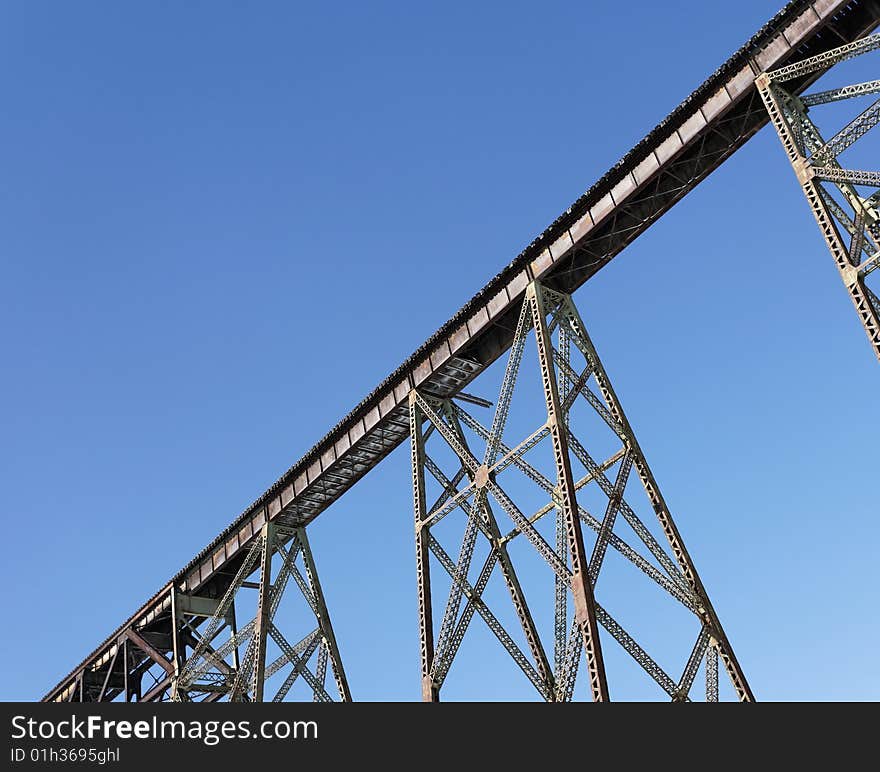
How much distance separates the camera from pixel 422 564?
2250 cm

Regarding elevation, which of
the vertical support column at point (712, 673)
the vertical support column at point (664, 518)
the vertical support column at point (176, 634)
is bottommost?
the vertical support column at point (712, 673)

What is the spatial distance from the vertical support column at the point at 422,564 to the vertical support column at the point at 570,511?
4.03m

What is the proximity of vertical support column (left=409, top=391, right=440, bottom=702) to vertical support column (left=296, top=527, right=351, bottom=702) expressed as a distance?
6630mm

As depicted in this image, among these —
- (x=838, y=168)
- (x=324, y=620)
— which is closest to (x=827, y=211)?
(x=838, y=168)

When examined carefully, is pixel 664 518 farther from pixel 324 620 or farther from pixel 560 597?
pixel 324 620

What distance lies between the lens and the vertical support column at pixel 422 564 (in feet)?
70.0

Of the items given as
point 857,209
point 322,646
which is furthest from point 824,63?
point 322,646

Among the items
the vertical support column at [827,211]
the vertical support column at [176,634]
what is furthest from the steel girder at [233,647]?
the vertical support column at [827,211]

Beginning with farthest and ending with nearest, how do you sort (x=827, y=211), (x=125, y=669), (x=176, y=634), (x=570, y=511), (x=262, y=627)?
(x=125, y=669), (x=176, y=634), (x=262, y=627), (x=570, y=511), (x=827, y=211)

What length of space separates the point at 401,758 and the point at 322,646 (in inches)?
698

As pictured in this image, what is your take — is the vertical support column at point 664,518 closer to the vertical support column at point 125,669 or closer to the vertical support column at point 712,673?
the vertical support column at point 712,673

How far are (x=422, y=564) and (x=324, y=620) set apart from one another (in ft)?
23.9

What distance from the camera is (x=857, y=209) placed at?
16062 millimetres

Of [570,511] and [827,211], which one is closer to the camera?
[827,211]
